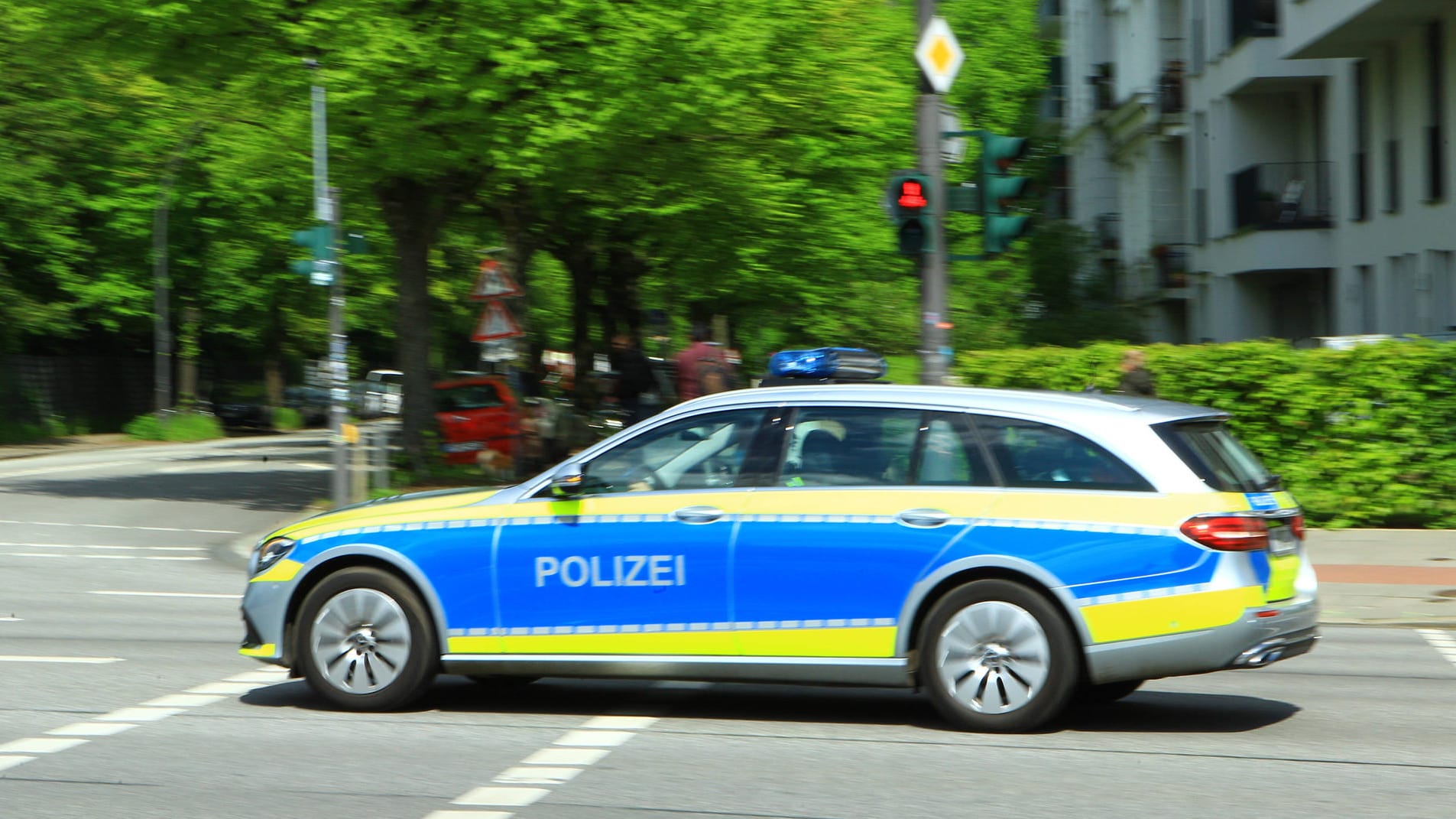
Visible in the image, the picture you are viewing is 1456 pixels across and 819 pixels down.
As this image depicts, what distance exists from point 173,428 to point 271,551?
40703 mm

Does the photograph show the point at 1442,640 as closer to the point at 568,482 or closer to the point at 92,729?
the point at 568,482

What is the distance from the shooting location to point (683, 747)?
7.12 meters

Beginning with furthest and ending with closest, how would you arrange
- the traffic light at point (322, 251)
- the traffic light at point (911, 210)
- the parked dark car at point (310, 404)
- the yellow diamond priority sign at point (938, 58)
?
the parked dark car at point (310, 404), the traffic light at point (322, 251), the yellow diamond priority sign at point (938, 58), the traffic light at point (911, 210)

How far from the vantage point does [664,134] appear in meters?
21.5

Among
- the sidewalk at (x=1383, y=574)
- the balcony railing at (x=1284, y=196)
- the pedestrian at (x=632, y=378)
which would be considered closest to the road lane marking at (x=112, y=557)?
the sidewalk at (x=1383, y=574)

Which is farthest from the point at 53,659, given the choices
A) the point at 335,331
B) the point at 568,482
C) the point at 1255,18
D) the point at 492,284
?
the point at 1255,18

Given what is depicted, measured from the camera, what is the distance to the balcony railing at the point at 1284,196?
27594 mm

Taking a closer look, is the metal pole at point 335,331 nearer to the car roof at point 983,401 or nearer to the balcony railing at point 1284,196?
the car roof at point 983,401

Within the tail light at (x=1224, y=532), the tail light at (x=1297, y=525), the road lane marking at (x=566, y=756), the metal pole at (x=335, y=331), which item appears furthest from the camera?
the metal pole at (x=335, y=331)

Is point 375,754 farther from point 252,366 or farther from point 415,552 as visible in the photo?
point 252,366

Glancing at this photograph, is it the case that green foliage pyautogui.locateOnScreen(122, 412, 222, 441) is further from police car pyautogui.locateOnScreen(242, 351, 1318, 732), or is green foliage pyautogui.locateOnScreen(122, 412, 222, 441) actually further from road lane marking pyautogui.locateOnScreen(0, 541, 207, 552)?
police car pyautogui.locateOnScreen(242, 351, 1318, 732)

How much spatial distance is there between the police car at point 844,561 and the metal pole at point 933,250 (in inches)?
227

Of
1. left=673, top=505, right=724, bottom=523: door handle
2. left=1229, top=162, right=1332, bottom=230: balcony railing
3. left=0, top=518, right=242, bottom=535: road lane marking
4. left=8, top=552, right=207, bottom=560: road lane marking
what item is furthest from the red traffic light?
left=1229, top=162, right=1332, bottom=230: balcony railing

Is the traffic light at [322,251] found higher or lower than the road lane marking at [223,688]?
higher
